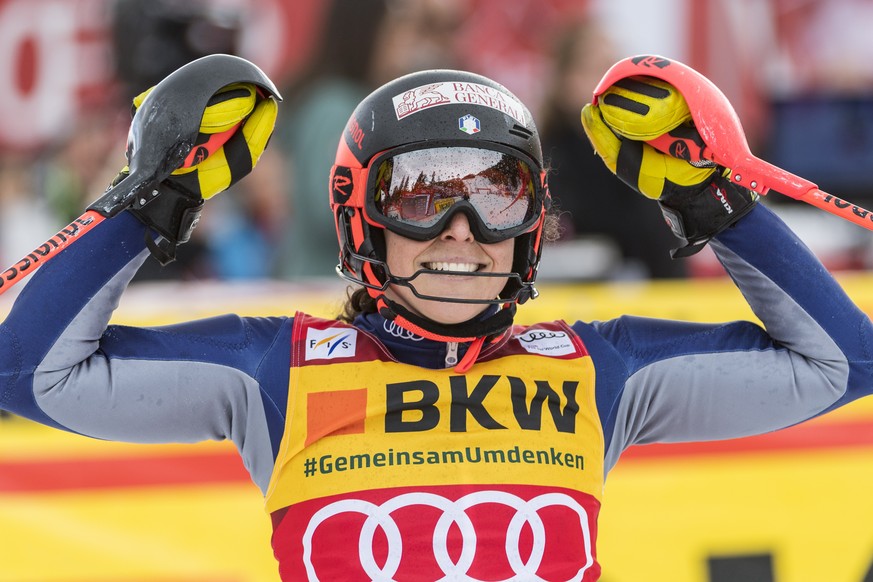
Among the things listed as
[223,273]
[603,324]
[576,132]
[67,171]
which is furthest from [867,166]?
[603,324]

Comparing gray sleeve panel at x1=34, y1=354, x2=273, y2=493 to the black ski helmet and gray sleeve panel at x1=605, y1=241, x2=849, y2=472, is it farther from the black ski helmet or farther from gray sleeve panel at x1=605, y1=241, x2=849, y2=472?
gray sleeve panel at x1=605, y1=241, x2=849, y2=472

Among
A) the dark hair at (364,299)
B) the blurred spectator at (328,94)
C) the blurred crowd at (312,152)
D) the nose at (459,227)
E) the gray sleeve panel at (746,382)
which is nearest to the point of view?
the nose at (459,227)

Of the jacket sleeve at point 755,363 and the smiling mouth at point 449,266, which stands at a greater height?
the smiling mouth at point 449,266

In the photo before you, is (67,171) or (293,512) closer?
(293,512)

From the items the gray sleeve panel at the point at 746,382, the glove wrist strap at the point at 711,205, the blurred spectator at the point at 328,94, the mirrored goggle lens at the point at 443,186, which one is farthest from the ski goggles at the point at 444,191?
the blurred spectator at the point at 328,94

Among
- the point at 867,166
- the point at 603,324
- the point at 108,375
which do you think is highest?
the point at 867,166

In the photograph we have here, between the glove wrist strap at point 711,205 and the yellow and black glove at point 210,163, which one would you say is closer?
the yellow and black glove at point 210,163

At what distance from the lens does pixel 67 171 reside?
18.2 feet

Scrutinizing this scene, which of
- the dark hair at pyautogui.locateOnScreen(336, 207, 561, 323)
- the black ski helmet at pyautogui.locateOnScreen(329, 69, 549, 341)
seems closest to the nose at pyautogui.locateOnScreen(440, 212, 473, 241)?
the black ski helmet at pyautogui.locateOnScreen(329, 69, 549, 341)

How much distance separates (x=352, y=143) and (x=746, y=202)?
2.35 ft

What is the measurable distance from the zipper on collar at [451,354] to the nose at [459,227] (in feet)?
0.66

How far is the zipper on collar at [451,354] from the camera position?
2.24 m

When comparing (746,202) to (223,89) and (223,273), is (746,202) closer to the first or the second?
(223,89)

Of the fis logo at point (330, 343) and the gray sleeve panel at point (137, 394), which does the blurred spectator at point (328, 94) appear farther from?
the gray sleeve panel at point (137, 394)
